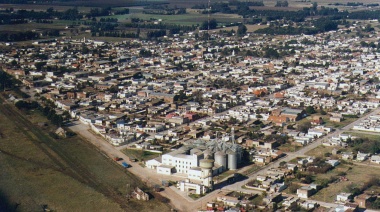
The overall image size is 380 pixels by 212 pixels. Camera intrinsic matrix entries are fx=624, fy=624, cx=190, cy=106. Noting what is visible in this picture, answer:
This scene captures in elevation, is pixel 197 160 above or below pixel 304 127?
above

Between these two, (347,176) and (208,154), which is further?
(208,154)

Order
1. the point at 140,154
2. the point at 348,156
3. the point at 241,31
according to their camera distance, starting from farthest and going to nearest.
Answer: the point at 241,31 → the point at 140,154 → the point at 348,156

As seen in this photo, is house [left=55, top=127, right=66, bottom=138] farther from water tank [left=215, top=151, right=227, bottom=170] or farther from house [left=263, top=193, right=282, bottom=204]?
house [left=263, top=193, right=282, bottom=204]

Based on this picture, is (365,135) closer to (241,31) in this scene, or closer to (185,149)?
(185,149)

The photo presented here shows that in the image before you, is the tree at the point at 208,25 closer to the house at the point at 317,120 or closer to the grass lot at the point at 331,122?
the grass lot at the point at 331,122

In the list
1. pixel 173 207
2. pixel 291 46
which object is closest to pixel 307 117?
pixel 173 207

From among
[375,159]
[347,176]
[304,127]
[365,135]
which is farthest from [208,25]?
[347,176]

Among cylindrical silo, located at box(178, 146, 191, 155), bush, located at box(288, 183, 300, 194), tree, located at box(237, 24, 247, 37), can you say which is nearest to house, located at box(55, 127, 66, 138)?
cylindrical silo, located at box(178, 146, 191, 155)

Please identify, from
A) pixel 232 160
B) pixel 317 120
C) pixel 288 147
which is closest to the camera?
pixel 232 160
